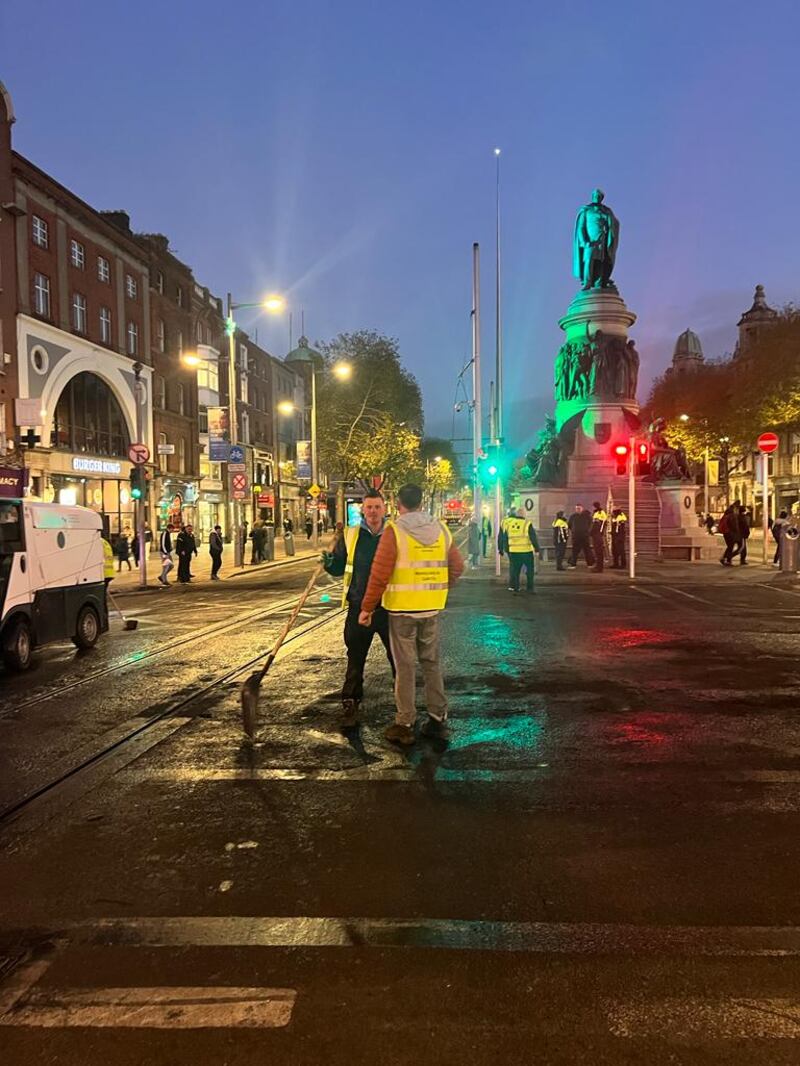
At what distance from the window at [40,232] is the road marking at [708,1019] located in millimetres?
34031

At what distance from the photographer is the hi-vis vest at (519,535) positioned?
16641mm

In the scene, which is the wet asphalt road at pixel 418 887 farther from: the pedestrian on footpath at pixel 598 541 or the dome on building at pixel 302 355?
the dome on building at pixel 302 355

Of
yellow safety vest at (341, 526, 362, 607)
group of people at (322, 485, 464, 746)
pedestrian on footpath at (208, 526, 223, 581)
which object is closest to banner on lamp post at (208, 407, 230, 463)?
pedestrian on footpath at (208, 526, 223, 581)

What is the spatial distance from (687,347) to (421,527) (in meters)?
95.9

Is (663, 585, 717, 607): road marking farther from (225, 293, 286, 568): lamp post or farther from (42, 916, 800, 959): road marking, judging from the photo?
(225, 293, 286, 568): lamp post

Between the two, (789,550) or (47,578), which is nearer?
(47,578)

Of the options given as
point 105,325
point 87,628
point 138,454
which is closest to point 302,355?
point 105,325

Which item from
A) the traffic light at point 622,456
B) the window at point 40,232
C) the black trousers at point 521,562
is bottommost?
the black trousers at point 521,562

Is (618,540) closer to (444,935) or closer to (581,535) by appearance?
(581,535)

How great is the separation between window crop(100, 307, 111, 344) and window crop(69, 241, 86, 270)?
2293mm

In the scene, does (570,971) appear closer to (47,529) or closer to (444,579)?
(444,579)

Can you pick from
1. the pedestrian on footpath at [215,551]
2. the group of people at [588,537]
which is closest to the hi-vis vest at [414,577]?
the group of people at [588,537]

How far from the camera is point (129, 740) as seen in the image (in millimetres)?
6168

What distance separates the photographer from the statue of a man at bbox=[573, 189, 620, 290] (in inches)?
1216
